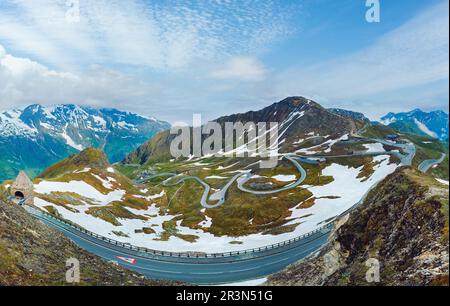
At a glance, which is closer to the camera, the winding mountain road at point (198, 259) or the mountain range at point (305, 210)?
the mountain range at point (305, 210)

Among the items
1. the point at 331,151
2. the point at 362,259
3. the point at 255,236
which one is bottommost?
the point at 255,236

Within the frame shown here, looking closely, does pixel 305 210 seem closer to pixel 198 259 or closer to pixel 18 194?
pixel 198 259

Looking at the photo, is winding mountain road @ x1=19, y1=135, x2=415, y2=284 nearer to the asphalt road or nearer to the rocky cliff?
the asphalt road

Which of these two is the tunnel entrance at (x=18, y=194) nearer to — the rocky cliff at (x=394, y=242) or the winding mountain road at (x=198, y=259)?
the winding mountain road at (x=198, y=259)

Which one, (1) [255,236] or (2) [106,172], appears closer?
(1) [255,236]

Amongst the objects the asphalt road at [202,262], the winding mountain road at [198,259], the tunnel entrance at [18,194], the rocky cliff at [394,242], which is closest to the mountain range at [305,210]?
the rocky cliff at [394,242]

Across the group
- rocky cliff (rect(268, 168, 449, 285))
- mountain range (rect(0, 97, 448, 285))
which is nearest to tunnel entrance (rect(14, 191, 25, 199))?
mountain range (rect(0, 97, 448, 285))

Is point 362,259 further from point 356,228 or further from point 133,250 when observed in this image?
point 133,250

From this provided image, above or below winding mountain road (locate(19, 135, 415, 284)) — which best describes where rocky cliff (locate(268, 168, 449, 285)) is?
above

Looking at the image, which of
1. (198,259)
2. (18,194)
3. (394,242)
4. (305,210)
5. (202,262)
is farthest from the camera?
(305,210)

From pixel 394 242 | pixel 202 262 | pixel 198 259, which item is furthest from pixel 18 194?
pixel 394 242
